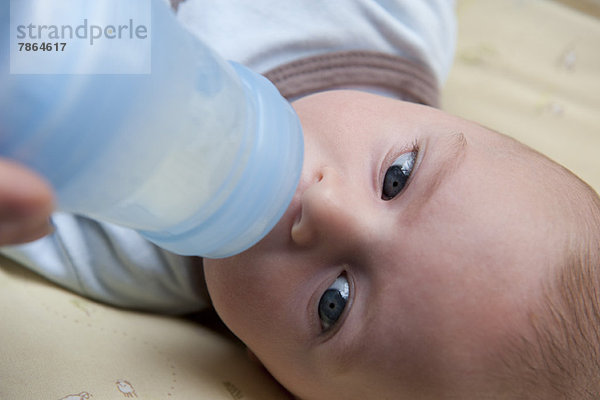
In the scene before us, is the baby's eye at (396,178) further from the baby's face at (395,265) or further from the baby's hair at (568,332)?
the baby's hair at (568,332)

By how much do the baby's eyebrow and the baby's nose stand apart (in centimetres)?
7

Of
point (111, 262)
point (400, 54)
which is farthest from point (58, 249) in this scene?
point (400, 54)

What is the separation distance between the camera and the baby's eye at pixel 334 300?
0.77 m

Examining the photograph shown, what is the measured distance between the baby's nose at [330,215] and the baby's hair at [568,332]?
9.3 inches

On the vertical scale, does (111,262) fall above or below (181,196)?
below

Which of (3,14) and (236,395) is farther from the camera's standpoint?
(236,395)

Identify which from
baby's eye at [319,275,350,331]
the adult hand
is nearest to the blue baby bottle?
the adult hand

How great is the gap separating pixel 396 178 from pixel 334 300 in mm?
181

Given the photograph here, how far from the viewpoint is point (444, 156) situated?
2.55 ft

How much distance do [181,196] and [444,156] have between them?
38 centimetres

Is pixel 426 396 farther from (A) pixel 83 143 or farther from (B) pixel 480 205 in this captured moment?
(A) pixel 83 143

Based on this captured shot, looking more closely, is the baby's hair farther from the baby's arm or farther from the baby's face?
the baby's arm

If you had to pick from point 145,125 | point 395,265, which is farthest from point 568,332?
point 145,125

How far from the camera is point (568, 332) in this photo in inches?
29.0
